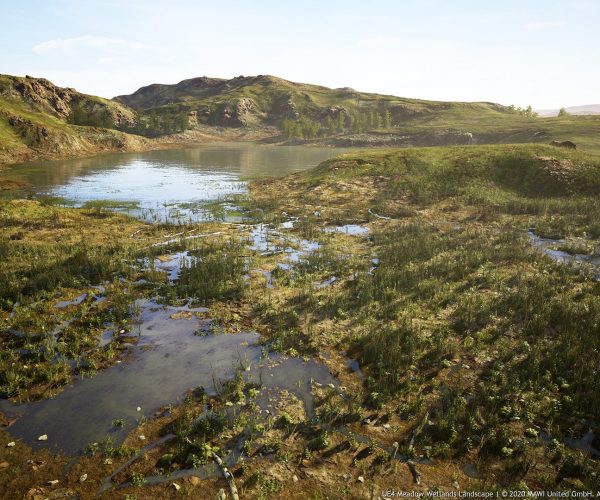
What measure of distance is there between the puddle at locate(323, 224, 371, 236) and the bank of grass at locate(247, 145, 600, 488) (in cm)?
171

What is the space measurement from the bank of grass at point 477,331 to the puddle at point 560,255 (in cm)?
116

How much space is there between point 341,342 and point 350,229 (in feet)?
64.6

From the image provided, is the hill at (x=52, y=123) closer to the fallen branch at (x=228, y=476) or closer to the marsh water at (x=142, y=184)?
the marsh water at (x=142, y=184)

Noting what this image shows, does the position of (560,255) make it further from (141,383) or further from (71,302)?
(71,302)

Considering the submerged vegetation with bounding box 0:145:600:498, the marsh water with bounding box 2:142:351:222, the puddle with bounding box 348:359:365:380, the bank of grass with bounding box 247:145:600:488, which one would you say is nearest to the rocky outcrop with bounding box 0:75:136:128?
the marsh water with bounding box 2:142:351:222

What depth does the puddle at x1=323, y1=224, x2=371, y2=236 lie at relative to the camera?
115 ft

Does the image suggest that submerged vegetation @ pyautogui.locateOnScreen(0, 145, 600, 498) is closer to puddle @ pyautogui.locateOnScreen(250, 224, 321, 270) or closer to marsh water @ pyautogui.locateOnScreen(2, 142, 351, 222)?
puddle @ pyautogui.locateOnScreen(250, 224, 321, 270)

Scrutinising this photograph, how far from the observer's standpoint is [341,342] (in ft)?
57.7

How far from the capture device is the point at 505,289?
21609 mm

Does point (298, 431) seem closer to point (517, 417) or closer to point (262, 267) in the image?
point (517, 417)

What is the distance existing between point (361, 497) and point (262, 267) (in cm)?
1736

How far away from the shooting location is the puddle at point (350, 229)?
3500cm

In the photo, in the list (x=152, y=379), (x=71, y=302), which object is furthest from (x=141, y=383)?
(x=71, y=302)

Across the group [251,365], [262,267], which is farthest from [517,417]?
[262,267]
